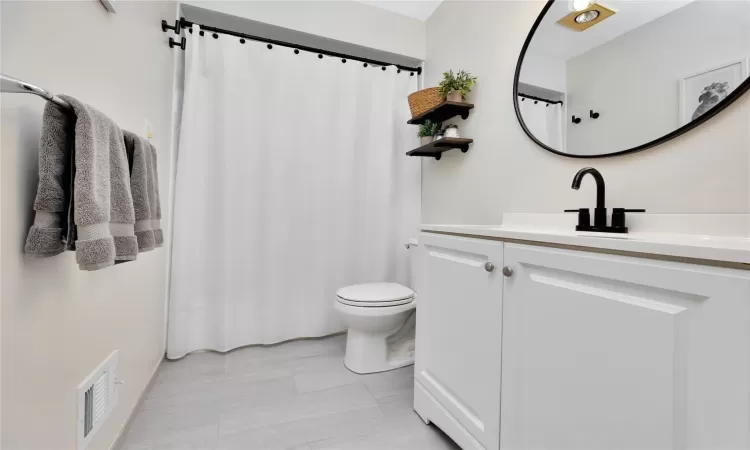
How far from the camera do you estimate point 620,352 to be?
0.65m

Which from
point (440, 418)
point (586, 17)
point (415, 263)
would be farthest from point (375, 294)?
point (586, 17)

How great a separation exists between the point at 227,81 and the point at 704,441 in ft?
7.86

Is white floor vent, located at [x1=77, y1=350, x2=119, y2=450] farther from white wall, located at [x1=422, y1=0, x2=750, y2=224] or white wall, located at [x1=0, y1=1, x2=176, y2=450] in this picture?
white wall, located at [x1=422, y1=0, x2=750, y2=224]

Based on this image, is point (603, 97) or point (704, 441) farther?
point (603, 97)

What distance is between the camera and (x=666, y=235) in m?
0.93

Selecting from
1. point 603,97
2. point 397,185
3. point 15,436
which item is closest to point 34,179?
point 15,436

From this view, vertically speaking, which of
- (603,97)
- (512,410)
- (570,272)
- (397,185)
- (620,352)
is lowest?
(512,410)

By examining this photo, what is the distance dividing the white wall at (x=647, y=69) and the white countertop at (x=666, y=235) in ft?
0.93

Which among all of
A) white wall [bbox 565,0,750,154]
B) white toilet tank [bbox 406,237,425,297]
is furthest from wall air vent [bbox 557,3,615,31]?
white toilet tank [bbox 406,237,425,297]

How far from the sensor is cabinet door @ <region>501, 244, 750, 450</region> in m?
0.51

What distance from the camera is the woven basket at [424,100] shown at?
5.96 feet

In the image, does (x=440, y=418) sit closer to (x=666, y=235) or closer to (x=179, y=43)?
(x=666, y=235)

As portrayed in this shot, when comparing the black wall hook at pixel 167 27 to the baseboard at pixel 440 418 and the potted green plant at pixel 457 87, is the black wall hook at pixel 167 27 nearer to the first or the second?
the potted green plant at pixel 457 87

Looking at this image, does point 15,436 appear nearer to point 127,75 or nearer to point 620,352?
point 127,75
